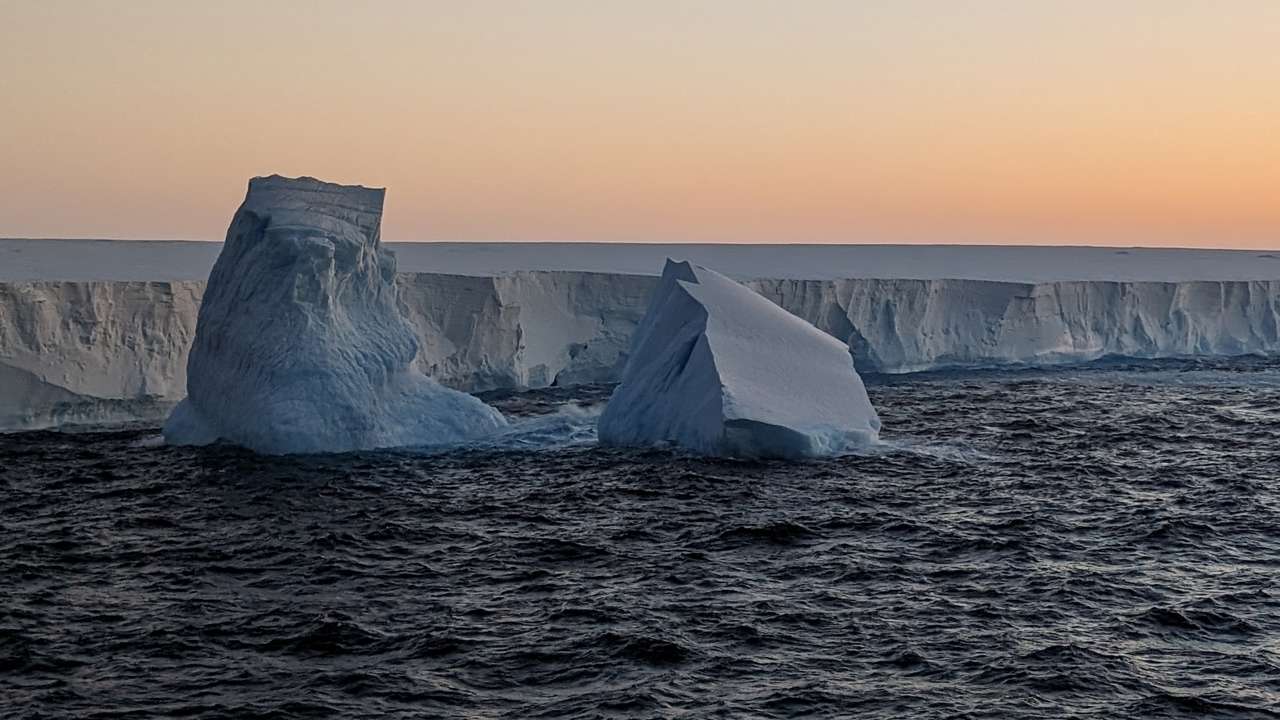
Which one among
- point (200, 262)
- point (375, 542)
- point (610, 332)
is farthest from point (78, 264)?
point (375, 542)

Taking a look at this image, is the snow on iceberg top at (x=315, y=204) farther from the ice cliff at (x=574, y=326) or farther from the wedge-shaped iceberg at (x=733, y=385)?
the wedge-shaped iceberg at (x=733, y=385)

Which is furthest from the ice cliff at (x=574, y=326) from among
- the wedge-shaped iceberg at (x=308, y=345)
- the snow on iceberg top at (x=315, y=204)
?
the snow on iceberg top at (x=315, y=204)

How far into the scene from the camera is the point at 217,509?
48.9ft

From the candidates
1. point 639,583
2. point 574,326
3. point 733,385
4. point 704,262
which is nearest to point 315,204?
point 733,385

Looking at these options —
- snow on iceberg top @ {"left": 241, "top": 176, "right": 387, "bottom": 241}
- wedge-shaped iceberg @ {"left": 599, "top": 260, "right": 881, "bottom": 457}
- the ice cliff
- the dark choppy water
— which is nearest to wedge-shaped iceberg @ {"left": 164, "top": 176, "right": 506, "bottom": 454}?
snow on iceberg top @ {"left": 241, "top": 176, "right": 387, "bottom": 241}

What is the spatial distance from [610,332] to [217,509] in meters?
15.2

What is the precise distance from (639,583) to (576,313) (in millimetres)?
17948

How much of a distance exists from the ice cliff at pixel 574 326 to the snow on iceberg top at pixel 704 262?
173 cm

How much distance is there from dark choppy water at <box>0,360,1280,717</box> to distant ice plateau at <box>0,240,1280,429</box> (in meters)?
2.45

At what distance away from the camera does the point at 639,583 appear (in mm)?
11828

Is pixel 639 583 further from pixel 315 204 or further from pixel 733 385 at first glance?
pixel 315 204

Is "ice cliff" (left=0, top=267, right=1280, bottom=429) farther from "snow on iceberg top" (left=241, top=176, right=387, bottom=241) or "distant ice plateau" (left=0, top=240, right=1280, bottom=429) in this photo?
"snow on iceberg top" (left=241, top=176, right=387, bottom=241)

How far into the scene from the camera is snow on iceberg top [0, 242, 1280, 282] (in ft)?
93.0

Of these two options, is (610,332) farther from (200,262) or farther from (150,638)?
(150,638)
